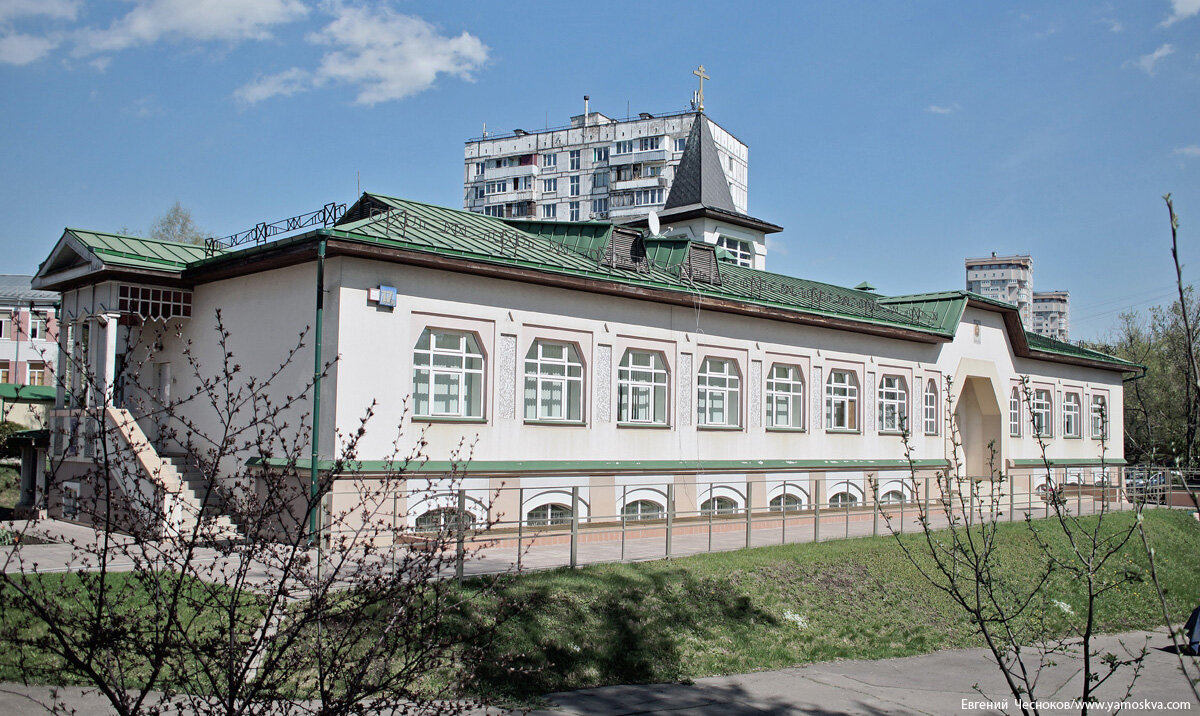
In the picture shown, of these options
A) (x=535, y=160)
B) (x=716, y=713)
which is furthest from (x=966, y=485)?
(x=535, y=160)

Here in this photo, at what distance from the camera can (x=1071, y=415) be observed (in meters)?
35.3

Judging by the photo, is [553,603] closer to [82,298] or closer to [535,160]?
[82,298]

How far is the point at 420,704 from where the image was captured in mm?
4523

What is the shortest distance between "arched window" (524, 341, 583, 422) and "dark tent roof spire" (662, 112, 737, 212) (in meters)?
15.0

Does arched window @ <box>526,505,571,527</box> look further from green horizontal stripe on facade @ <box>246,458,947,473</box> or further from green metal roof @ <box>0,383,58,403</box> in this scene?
green metal roof @ <box>0,383,58,403</box>

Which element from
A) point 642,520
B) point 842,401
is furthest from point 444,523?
point 842,401

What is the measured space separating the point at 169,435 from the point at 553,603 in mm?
7765

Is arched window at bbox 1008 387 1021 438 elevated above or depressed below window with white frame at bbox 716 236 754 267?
below

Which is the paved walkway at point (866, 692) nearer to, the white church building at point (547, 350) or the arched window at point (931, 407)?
the white church building at point (547, 350)

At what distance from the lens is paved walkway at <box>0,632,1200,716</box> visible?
9438 mm

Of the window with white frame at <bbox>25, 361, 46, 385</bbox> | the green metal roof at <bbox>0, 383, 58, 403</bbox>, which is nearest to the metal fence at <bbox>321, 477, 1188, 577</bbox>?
the green metal roof at <bbox>0, 383, 58, 403</bbox>

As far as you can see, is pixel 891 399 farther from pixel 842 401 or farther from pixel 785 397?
pixel 785 397

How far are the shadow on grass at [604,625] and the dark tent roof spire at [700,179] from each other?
21.4m

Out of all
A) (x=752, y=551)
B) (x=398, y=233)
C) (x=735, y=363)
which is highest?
(x=398, y=233)
